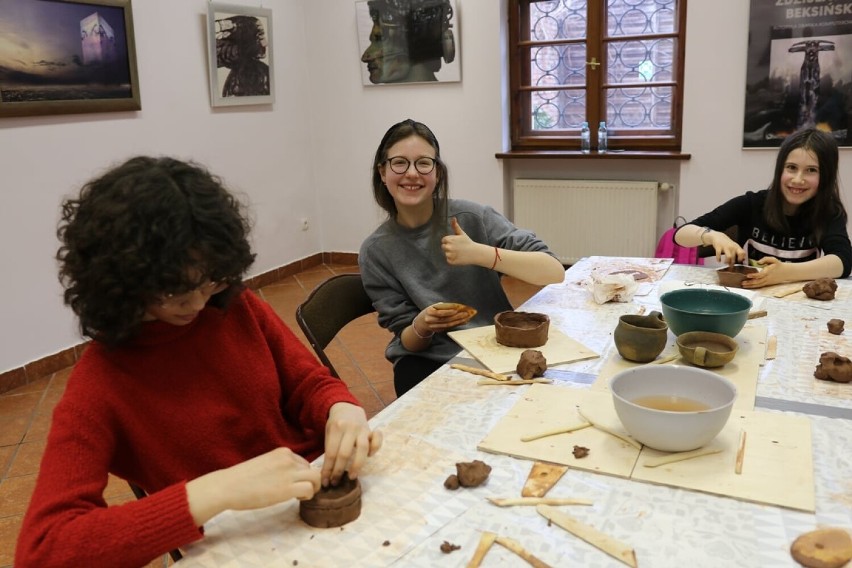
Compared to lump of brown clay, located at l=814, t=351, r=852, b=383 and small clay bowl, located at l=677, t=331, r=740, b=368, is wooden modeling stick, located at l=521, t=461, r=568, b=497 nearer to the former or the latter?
small clay bowl, located at l=677, t=331, r=740, b=368

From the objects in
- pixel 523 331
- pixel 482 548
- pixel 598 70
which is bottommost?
pixel 482 548

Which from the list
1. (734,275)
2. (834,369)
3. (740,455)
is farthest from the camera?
(734,275)

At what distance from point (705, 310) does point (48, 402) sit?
9.78 ft

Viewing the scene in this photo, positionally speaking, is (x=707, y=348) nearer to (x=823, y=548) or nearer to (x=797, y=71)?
(x=823, y=548)

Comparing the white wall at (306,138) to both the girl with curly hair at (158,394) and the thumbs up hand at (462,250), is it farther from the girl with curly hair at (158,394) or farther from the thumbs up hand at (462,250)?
the girl with curly hair at (158,394)

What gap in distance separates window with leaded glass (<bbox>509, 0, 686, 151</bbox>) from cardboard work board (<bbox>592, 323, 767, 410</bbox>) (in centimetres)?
313

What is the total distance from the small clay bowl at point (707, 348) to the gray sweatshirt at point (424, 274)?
0.61 m

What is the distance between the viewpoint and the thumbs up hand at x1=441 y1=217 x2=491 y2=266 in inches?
73.3

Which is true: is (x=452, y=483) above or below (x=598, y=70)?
below

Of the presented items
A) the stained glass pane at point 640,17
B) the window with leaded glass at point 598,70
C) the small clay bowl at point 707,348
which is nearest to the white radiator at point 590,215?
the window with leaded glass at point 598,70

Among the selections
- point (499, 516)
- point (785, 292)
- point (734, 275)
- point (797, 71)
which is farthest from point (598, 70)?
point (499, 516)

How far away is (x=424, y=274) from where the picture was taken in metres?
2.02

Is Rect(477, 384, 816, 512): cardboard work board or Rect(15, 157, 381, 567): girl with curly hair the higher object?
Rect(15, 157, 381, 567): girl with curly hair

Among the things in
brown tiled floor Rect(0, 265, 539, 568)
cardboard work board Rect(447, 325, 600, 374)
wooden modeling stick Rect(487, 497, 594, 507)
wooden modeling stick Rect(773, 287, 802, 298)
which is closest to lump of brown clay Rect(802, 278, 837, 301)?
Result: wooden modeling stick Rect(773, 287, 802, 298)
